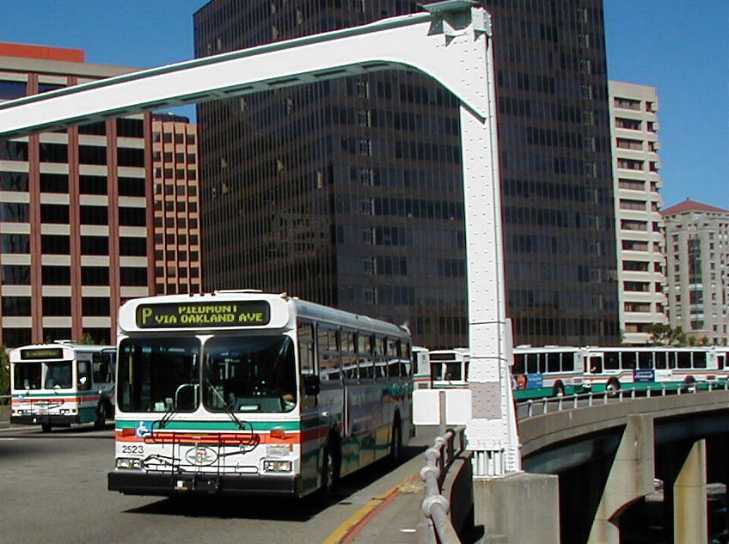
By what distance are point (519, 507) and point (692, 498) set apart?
34650mm

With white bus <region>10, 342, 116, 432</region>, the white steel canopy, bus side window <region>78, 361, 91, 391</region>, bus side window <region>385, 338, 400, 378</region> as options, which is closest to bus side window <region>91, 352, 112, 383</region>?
bus side window <region>78, 361, 91, 391</region>

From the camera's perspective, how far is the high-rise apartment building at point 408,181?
10444cm

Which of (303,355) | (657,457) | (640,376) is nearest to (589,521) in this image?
(657,457)

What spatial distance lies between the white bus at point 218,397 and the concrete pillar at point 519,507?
2.33m

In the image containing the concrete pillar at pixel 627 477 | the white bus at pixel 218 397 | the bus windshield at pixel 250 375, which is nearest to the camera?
the white bus at pixel 218 397

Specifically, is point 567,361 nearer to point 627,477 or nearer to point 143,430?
point 627,477

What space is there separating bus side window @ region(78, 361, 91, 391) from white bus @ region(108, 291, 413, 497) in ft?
70.1

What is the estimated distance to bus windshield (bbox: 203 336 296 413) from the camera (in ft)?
44.8

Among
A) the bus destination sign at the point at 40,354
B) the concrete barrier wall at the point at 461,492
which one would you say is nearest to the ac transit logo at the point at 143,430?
the concrete barrier wall at the point at 461,492

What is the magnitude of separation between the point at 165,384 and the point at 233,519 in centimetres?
193

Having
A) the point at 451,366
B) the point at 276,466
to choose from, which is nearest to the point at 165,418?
the point at 276,466

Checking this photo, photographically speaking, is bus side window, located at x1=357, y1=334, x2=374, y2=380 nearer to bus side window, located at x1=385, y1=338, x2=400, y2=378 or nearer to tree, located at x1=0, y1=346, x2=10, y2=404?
bus side window, located at x1=385, y1=338, x2=400, y2=378

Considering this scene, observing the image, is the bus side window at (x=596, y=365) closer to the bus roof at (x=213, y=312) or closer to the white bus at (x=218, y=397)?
the white bus at (x=218, y=397)

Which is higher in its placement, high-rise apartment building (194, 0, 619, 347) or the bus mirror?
high-rise apartment building (194, 0, 619, 347)
